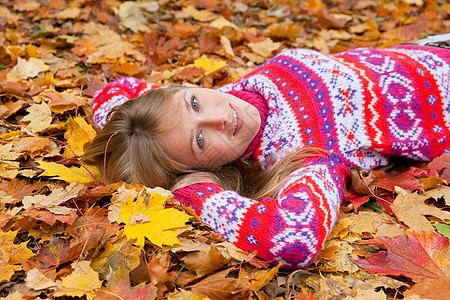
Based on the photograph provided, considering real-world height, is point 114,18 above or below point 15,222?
above

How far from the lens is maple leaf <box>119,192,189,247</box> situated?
1.71 m

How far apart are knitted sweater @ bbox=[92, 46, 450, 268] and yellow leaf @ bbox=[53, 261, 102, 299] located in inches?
22.5

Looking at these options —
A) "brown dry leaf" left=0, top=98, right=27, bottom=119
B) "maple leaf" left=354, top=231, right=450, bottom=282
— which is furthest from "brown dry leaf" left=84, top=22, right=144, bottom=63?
"maple leaf" left=354, top=231, right=450, bottom=282

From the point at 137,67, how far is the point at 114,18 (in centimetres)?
101

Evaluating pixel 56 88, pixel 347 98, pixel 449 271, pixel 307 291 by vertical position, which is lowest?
pixel 307 291

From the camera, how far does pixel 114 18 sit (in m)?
3.93

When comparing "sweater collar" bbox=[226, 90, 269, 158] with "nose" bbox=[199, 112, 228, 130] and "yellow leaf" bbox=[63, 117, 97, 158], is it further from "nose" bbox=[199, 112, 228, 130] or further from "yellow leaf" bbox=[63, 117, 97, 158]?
"yellow leaf" bbox=[63, 117, 97, 158]

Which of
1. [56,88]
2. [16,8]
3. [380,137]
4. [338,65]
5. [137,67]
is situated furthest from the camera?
[16,8]

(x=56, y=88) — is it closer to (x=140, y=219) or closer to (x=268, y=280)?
(x=140, y=219)

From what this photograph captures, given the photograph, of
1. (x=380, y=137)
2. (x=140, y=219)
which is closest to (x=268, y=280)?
(x=140, y=219)

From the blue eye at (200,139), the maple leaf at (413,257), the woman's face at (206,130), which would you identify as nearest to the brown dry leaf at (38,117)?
the woman's face at (206,130)

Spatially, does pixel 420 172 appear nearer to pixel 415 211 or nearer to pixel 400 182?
pixel 400 182

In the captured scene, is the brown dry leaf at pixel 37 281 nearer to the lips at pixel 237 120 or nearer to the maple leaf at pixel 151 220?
the maple leaf at pixel 151 220

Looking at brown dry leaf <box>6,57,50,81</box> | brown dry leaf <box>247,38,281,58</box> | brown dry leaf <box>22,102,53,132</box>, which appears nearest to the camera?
brown dry leaf <box>22,102,53,132</box>
